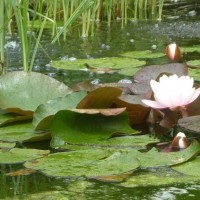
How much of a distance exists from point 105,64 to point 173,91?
1.20 meters

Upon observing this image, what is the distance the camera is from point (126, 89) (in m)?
2.01

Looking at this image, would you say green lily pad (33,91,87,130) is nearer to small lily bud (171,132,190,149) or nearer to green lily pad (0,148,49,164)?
green lily pad (0,148,49,164)

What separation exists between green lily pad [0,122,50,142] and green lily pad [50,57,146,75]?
2.91 feet

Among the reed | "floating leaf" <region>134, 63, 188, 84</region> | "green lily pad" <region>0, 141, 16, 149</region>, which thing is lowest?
"green lily pad" <region>0, 141, 16, 149</region>

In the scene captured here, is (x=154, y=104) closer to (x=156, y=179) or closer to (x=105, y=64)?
(x=156, y=179)

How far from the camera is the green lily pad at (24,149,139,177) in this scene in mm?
1391

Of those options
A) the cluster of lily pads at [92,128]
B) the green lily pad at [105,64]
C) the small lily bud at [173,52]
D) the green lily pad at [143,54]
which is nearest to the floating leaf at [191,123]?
the cluster of lily pads at [92,128]

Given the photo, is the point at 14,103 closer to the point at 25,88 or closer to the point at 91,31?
the point at 25,88

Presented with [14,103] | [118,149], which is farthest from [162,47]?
[118,149]

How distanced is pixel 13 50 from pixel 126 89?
5.06ft

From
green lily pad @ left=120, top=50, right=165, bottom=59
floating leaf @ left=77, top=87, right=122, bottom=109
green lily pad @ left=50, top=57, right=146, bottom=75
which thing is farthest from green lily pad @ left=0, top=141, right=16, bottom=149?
green lily pad @ left=120, top=50, right=165, bottom=59

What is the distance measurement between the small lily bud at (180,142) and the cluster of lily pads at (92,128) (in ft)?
0.11

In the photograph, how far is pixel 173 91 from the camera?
1.65 m

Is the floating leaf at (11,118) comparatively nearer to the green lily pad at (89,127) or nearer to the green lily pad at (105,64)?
the green lily pad at (89,127)
